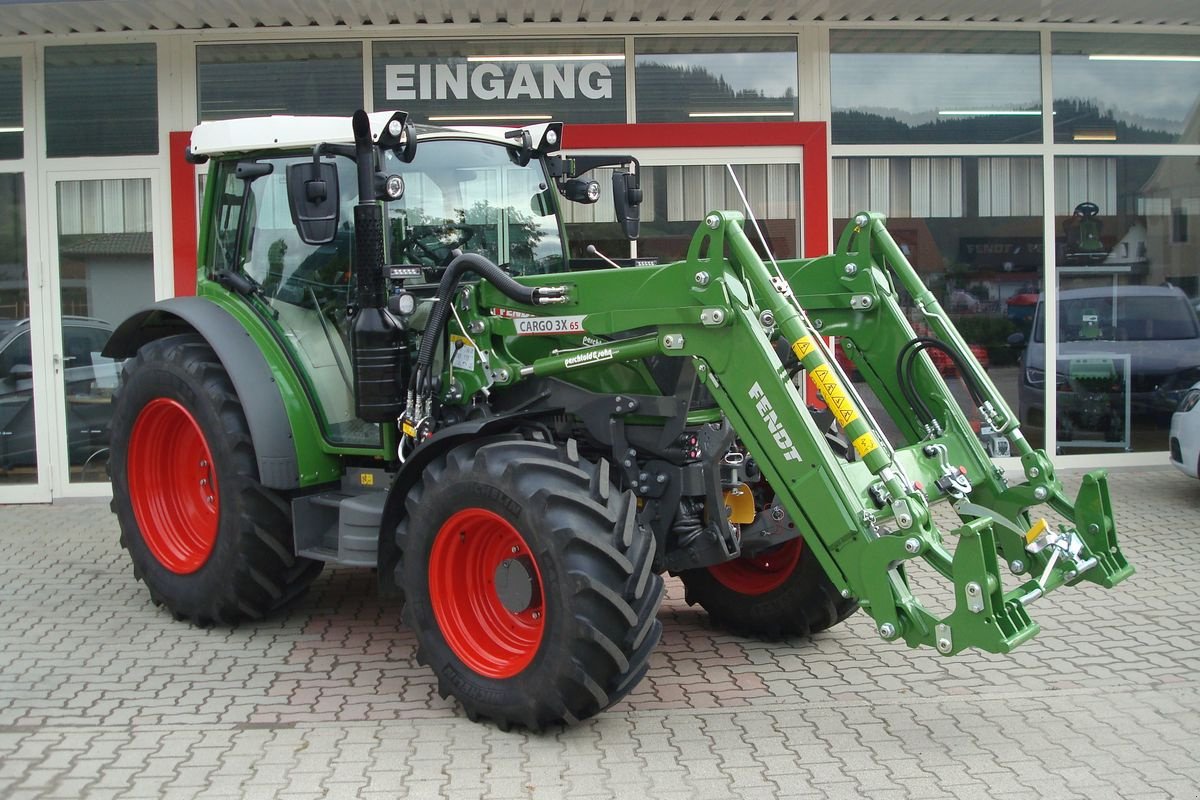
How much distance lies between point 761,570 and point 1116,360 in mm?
6078

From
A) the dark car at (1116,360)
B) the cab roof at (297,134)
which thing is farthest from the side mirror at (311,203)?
the dark car at (1116,360)

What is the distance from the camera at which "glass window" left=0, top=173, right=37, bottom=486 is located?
10.0 metres

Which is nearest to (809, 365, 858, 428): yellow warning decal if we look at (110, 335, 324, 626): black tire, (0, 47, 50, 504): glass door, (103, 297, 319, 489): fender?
(103, 297, 319, 489): fender

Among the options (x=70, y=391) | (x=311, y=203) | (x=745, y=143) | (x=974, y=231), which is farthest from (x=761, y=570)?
(x=70, y=391)

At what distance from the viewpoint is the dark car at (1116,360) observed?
10.8 metres

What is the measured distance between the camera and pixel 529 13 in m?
9.76

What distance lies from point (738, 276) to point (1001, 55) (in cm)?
679

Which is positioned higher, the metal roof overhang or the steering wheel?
the metal roof overhang

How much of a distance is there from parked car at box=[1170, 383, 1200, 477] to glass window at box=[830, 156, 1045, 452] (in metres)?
1.24

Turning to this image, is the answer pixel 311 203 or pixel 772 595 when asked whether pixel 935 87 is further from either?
pixel 311 203

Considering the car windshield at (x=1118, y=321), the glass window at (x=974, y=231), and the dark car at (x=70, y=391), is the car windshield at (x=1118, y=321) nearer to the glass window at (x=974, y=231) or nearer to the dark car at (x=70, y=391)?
the glass window at (x=974, y=231)

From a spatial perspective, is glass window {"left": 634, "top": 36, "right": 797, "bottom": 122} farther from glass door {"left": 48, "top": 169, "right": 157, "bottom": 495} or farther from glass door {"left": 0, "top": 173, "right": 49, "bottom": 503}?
glass door {"left": 0, "top": 173, "right": 49, "bottom": 503}

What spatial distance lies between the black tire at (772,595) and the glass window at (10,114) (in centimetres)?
693

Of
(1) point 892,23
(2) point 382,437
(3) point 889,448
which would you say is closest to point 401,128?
(2) point 382,437
